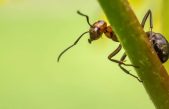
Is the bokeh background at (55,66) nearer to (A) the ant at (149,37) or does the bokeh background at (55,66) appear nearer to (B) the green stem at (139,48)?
(A) the ant at (149,37)

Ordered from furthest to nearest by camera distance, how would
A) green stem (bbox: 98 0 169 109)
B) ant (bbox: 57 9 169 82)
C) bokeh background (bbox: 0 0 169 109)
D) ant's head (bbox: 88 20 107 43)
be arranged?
bokeh background (bbox: 0 0 169 109) → ant's head (bbox: 88 20 107 43) → ant (bbox: 57 9 169 82) → green stem (bbox: 98 0 169 109)

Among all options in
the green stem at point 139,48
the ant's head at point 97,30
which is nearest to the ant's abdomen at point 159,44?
the ant's head at point 97,30

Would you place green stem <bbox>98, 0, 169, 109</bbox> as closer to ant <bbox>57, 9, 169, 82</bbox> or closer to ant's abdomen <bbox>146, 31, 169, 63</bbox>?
ant <bbox>57, 9, 169, 82</bbox>

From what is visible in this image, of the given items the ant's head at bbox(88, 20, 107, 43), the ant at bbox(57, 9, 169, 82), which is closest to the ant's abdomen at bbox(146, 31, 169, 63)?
the ant at bbox(57, 9, 169, 82)

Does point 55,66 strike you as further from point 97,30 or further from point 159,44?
point 159,44

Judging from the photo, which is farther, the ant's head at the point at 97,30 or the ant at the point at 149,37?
the ant's head at the point at 97,30
